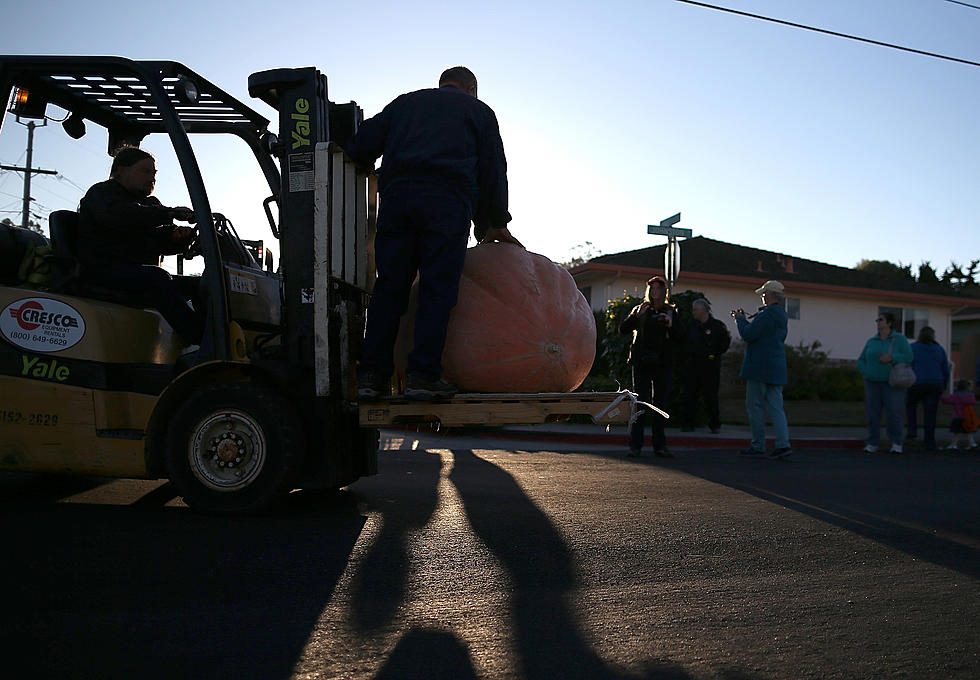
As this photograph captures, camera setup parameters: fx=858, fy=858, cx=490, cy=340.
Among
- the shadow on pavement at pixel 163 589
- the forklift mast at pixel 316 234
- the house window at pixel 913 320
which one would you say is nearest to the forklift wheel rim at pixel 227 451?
the shadow on pavement at pixel 163 589

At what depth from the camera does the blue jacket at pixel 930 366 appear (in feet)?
39.7

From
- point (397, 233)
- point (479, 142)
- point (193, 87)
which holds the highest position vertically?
point (193, 87)

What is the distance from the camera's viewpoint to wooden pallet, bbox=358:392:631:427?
4598 millimetres

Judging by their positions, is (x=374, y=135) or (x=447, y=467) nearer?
(x=374, y=135)

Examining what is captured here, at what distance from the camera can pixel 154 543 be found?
4.05 metres

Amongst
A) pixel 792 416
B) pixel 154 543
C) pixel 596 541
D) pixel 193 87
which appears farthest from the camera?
pixel 792 416

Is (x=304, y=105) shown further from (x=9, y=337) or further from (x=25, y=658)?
(x=25, y=658)

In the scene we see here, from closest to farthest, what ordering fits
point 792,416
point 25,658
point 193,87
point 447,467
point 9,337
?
1. point 25,658
2. point 9,337
3. point 193,87
4. point 447,467
5. point 792,416

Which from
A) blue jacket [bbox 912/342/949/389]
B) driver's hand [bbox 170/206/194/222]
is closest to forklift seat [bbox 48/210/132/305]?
driver's hand [bbox 170/206/194/222]

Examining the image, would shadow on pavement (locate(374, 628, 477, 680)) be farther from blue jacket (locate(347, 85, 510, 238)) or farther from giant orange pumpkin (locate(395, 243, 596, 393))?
blue jacket (locate(347, 85, 510, 238))

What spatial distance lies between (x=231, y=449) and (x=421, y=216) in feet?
5.46

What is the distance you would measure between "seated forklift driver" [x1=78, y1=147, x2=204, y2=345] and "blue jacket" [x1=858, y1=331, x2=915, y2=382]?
9.16 meters

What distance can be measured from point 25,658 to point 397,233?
288 cm

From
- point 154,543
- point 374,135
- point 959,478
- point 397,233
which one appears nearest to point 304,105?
point 374,135
